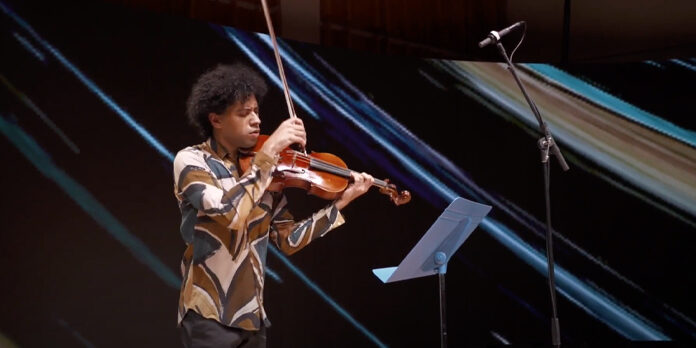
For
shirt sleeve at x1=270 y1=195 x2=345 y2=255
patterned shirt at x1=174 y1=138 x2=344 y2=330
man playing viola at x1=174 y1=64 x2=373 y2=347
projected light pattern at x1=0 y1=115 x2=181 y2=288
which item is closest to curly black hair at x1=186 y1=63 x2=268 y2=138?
man playing viola at x1=174 y1=64 x2=373 y2=347

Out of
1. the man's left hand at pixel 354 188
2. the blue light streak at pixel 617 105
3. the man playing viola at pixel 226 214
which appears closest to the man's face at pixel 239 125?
the man playing viola at pixel 226 214

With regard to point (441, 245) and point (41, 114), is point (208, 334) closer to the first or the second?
point (441, 245)

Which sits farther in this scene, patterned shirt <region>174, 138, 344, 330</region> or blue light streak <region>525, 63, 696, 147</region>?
blue light streak <region>525, 63, 696, 147</region>

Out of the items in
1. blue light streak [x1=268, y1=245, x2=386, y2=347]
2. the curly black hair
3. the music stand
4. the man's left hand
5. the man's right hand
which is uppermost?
the curly black hair

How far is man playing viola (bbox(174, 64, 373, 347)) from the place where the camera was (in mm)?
1936

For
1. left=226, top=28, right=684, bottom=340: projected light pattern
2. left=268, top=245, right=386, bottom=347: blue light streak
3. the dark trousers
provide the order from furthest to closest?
left=226, top=28, right=684, bottom=340: projected light pattern < left=268, top=245, right=386, bottom=347: blue light streak < the dark trousers

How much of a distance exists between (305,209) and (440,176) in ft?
3.16

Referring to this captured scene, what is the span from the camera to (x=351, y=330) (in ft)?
14.3

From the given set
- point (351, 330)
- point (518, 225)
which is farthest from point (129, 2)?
point (518, 225)

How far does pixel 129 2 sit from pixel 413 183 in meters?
2.01

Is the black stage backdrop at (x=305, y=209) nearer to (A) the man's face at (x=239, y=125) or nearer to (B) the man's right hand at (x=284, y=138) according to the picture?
(A) the man's face at (x=239, y=125)

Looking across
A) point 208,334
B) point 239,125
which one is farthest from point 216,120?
point 208,334

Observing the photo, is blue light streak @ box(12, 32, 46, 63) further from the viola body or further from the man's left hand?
the man's left hand

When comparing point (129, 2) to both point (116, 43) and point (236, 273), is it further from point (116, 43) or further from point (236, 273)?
point (236, 273)
